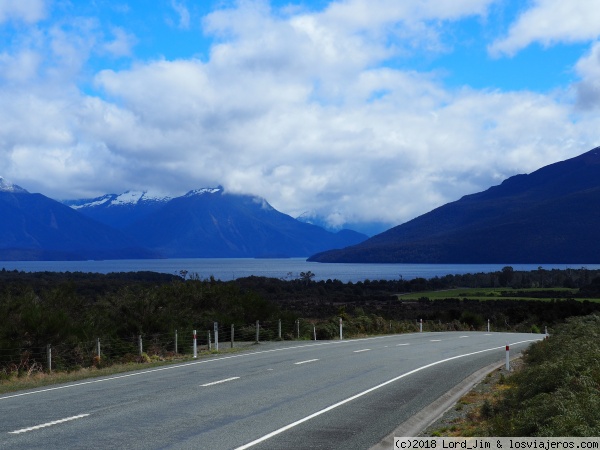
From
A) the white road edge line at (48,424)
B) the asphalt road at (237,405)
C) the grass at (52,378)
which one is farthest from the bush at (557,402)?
the grass at (52,378)

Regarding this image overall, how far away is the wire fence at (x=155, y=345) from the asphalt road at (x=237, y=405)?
177 inches

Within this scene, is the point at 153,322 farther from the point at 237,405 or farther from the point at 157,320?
the point at 237,405

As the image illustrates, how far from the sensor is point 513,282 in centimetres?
14425

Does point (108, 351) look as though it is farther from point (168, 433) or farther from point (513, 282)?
point (513, 282)

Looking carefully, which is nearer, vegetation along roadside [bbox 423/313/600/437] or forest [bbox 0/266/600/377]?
vegetation along roadside [bbox 423/313/600/437]

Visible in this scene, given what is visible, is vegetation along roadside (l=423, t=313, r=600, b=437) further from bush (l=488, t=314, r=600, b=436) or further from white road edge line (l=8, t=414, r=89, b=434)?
white road edge line (l=8, t=414, r=89, b=434)

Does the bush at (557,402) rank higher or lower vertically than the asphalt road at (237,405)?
higher

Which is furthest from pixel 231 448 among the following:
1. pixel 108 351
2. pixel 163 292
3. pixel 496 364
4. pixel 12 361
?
pixel 163 292

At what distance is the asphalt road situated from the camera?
988cm

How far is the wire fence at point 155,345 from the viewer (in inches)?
895

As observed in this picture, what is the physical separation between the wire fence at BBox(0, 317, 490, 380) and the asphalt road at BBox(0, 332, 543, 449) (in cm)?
450

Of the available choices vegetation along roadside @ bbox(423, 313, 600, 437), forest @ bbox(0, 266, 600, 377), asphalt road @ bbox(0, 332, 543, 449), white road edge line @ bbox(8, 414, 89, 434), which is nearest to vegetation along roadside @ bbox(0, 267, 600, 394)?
forest @ bbox(0, 266, 600, 377)

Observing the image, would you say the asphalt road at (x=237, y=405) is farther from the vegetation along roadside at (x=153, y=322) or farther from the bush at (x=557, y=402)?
the vegetation along roadside at (x=153, y=322)

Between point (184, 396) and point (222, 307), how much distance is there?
26.8 metres
